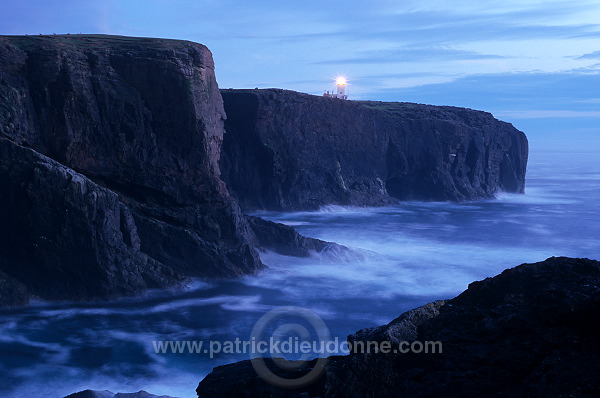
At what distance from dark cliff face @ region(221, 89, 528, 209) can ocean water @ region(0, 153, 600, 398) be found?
402 centimetres

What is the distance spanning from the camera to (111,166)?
77.8 ft

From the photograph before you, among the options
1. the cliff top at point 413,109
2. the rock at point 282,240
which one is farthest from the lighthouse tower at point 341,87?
the rock at point 282,240

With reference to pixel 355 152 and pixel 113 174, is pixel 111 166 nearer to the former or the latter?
pixel 113 174

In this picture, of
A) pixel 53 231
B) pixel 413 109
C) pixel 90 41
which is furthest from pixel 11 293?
pixel 413 109

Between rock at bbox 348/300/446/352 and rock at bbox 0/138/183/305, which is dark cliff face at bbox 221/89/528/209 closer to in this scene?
rock at bbox 0/138/183/305

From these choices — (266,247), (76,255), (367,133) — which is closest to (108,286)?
(76,255)

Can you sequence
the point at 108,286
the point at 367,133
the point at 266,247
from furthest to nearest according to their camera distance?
the point at 367,133 → the point at 266,247 → the point at 108,286

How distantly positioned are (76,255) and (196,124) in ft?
24.8

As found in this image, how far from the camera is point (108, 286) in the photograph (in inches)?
812

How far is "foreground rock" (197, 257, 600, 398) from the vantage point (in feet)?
15.9

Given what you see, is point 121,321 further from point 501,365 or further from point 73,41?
point 501,365

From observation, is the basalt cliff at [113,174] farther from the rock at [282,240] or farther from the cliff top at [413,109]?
the cliff top at [413,109]

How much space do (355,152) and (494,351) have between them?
51246 millimetres

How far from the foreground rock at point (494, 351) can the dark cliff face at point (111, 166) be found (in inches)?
619
